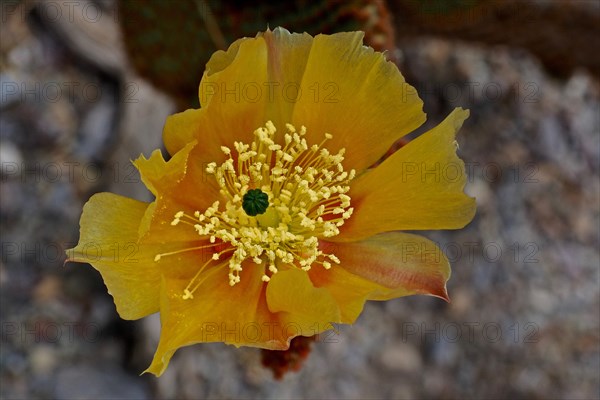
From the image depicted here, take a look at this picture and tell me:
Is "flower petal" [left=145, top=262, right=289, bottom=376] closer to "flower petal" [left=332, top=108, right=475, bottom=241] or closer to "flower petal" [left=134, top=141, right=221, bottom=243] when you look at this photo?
"flower petal" [left=134, top=141, right=221, bottom=243]

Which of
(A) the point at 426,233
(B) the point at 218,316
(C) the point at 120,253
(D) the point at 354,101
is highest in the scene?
(D) the point at 354,101

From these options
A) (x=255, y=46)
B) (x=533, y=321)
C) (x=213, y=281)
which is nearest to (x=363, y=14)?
(x=255, y=46)

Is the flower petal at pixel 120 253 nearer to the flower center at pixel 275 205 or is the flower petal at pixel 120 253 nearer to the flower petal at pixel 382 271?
→ the flower center at pixel 275 205

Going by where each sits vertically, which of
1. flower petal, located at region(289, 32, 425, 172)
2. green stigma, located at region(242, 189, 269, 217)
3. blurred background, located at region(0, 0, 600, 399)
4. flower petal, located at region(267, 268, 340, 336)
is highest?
flower petal, located at region(289, 32, 425, 172)

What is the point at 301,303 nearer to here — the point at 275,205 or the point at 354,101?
the point at 275,205

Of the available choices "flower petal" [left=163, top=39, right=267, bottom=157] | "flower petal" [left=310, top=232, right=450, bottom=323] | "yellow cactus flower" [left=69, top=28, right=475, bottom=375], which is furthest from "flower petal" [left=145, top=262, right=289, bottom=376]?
"flower petal" [left=163, top=39, right=267, bottom=157]

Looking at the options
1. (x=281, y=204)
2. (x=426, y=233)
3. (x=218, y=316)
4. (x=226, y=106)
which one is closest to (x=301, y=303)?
(x=218, y=316)
